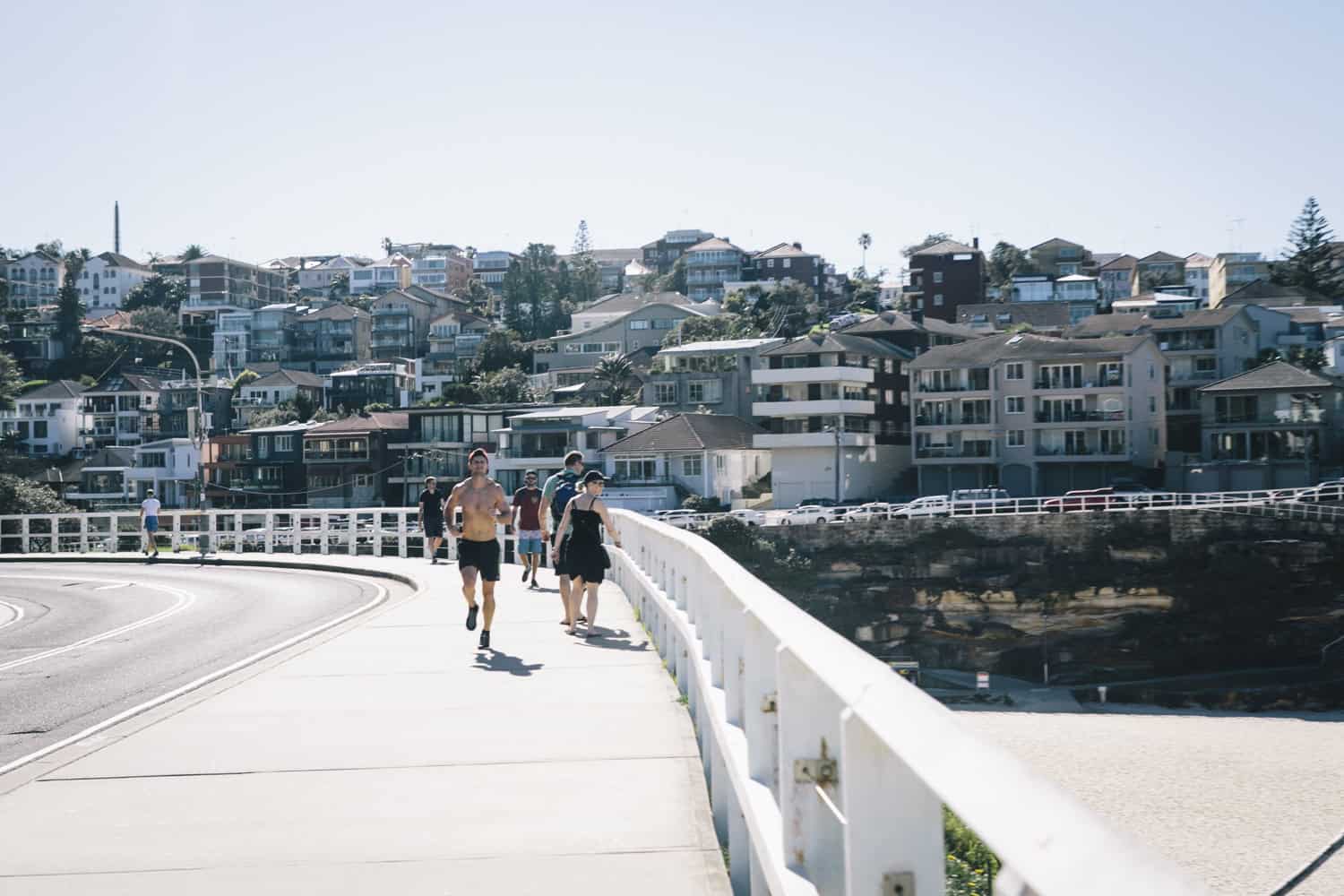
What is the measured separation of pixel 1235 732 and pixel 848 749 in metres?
48.1

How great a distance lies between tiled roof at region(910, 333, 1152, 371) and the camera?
257ft

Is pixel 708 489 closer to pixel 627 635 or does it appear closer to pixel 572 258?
pixel 627 635

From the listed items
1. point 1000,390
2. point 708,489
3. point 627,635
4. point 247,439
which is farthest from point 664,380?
point 627,635

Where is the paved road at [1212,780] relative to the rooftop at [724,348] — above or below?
below

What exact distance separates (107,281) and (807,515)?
13367 cm

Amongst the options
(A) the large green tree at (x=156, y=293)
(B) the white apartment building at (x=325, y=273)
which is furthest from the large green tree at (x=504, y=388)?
(B) the white apartment building at (x=325, y=273)

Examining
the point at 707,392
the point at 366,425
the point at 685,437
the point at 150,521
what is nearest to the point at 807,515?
the point at 685,437

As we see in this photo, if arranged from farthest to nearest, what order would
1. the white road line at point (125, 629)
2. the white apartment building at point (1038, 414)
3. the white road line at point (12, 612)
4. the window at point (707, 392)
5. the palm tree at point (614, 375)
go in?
the palm tree at point (614, 375)
the window at point (707, 392)
the white apartment building at point (1038, 414)
the white road line at point (12, 612)
the white road line at point (125, 629)

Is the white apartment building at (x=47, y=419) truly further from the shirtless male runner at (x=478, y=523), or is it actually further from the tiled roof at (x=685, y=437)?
the shirtless male runner at (x=478, y=523)

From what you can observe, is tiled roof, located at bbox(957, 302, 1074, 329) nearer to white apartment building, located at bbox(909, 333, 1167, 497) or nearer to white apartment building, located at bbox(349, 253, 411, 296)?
white apartment building, located at bbox(909, 333, 1167, 497)

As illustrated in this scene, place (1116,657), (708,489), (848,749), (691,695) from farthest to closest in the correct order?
(708,489) → (1116,657) → (691,695) → (848,749)

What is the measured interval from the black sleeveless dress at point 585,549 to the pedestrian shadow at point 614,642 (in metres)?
0.60

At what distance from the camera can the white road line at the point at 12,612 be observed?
65.1ft

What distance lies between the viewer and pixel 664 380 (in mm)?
92688
